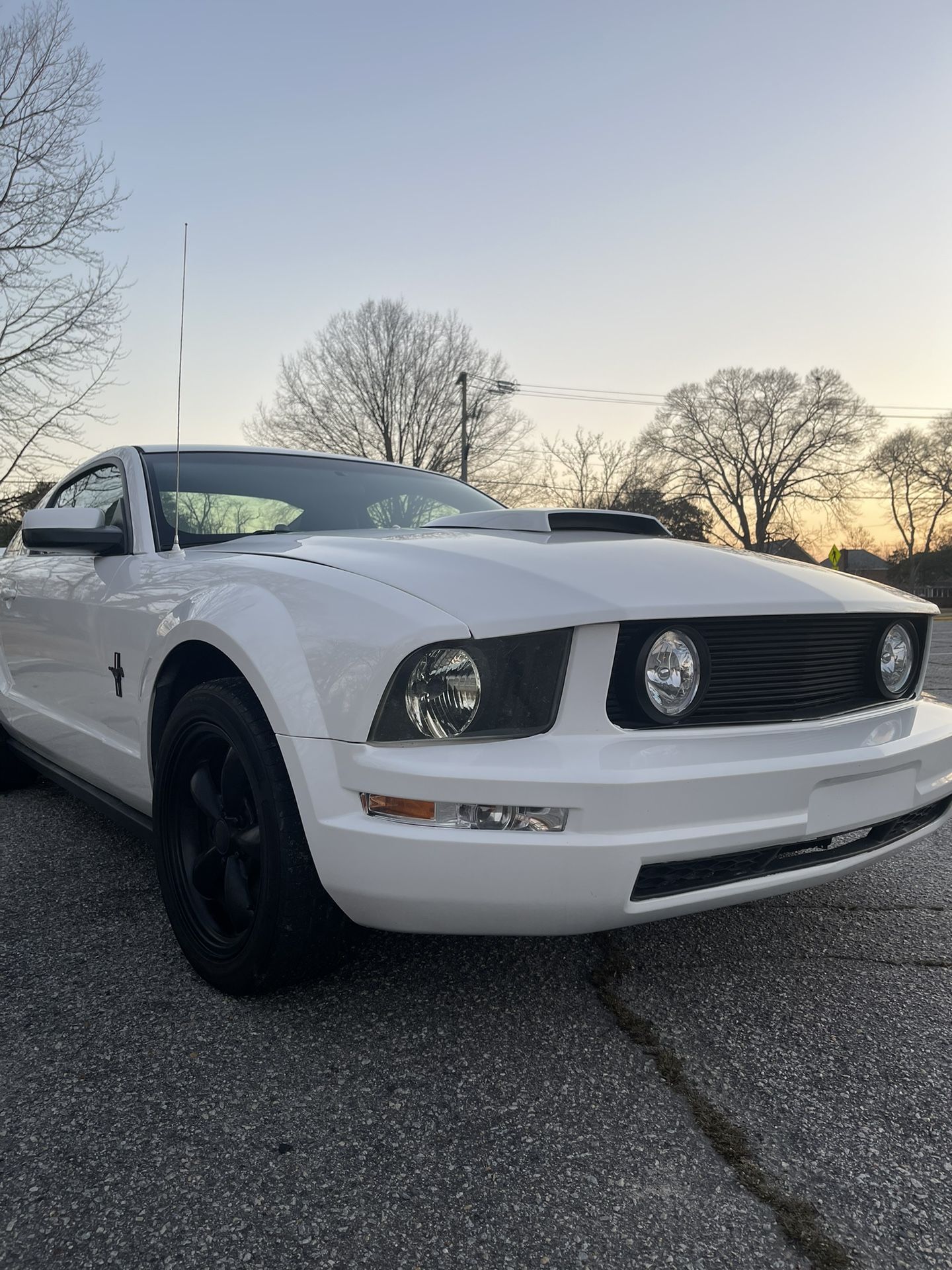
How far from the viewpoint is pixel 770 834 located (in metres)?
1.72

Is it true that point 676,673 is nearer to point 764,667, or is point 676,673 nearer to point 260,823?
point 764,667

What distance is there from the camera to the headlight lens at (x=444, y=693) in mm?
1673

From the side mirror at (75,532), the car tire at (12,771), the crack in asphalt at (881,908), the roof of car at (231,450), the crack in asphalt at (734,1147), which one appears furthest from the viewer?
the car tire at (12,771)

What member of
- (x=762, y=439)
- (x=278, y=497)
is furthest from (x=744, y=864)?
(x=762, y=439)

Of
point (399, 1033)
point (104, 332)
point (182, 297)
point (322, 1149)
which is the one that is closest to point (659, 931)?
point (399, 1033)

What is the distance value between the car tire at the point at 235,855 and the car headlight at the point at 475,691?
0.34 m

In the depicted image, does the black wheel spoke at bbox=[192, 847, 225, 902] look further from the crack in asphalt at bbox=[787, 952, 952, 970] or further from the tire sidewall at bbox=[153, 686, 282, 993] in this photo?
the crack in asphalt at bbox=[787, 952, 952, 970]

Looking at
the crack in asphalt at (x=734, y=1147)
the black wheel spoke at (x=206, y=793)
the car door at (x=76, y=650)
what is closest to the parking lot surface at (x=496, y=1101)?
the crack in asphalt at (x=734, y=1147)

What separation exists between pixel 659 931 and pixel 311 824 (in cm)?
111

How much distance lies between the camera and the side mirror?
8.96 ft

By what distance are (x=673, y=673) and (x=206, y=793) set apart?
3.75ft

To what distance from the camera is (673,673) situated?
1768 mm

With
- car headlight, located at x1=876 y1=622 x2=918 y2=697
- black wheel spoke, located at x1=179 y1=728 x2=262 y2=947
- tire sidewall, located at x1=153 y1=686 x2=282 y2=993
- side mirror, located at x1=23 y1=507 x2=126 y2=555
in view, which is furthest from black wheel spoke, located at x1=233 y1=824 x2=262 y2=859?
car headlight, located at x1=876 y1=622 x2=918 y2=697

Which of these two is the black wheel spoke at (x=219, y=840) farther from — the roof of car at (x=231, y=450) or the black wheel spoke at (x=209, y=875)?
the roof of car at (x=231, y=450)
